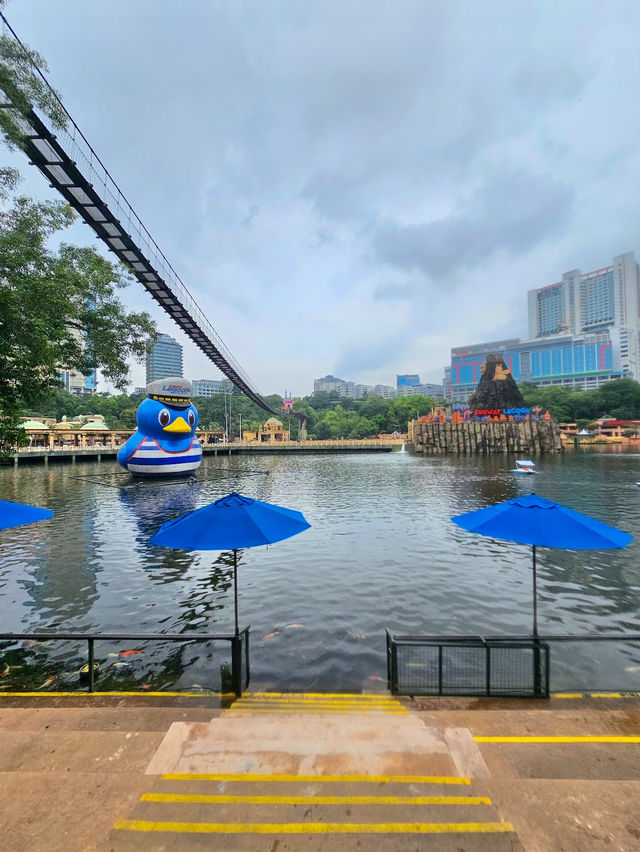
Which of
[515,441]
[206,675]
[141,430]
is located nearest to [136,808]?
[206,675]

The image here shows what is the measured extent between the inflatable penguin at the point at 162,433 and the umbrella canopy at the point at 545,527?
Answer: 1097 inches

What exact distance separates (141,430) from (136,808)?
30.0m

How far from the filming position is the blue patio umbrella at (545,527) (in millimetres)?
5109

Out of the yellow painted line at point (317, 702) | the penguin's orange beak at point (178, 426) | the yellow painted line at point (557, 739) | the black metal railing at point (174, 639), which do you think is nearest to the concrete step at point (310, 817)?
the yellow painted line at point (557, 739)

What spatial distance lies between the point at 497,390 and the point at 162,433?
8333cm

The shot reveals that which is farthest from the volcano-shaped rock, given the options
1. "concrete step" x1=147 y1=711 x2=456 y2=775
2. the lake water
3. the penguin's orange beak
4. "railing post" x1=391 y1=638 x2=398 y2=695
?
"concrete step" x1=147 y1=711 x2=456 y2=775

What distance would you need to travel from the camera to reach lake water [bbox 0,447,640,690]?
6.73 m

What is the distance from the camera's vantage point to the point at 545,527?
17.6 ft

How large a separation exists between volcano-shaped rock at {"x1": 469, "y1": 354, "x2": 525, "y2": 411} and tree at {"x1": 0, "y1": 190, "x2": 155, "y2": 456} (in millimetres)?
90743

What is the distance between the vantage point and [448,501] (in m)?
22.9

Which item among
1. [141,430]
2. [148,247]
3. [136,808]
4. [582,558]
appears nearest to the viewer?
[136,808]

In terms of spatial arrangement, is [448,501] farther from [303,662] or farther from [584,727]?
[584,727]

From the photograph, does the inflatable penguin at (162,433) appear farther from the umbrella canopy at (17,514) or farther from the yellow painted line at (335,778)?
the yellow painted line at (335,778)

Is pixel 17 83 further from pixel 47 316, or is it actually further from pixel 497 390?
pixel 497 390
